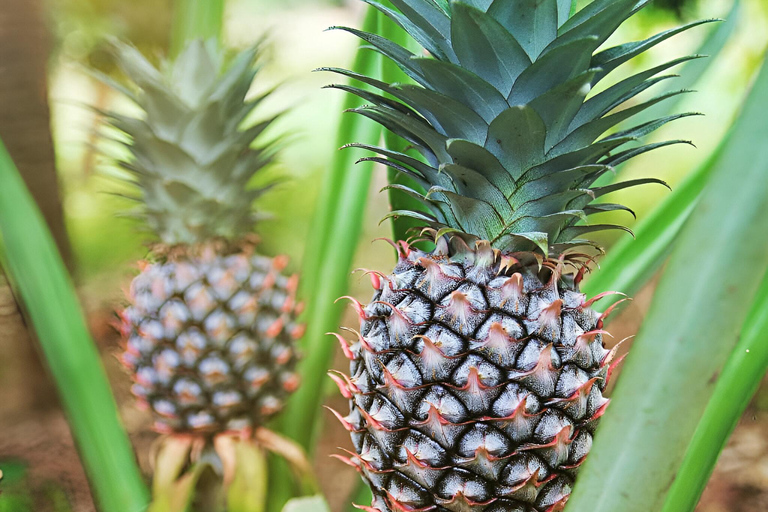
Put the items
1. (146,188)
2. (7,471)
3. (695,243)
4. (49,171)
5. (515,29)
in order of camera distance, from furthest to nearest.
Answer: (49,171), (7,471), (146,188), (515,29), (695,243)

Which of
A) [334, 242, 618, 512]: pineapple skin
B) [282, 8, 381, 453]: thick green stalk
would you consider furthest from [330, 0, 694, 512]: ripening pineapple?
[282, 8, 381, 453]: thick green stalk

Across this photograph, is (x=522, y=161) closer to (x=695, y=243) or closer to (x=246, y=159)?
(x=695, y=243)

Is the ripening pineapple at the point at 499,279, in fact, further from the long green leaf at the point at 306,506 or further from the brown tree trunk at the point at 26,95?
the brown tree trunk at the point at 26,95

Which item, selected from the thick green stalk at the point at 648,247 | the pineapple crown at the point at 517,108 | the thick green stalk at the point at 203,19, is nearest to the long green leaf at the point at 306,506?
the pineapple crown at the point at 517,108

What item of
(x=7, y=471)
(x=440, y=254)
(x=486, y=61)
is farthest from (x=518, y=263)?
(x=7, y=471)

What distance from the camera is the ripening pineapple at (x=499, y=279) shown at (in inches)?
19.8

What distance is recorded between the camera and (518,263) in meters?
0.55

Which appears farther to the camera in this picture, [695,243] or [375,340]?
[375,340]

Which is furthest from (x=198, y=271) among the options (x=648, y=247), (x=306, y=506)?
(x=648, y=247)

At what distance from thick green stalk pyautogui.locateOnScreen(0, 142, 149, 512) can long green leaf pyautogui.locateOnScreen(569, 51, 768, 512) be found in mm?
829

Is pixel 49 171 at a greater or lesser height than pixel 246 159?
lesser

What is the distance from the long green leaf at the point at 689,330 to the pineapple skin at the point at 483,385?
0.49 feet

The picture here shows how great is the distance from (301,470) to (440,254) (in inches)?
26.9

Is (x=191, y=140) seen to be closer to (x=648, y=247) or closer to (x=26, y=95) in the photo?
(x=26, y=95)
